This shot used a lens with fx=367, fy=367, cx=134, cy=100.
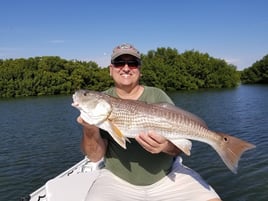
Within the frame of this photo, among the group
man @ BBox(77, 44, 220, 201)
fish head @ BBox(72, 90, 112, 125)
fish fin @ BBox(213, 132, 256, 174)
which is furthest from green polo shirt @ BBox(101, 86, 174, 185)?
fish fin @ BBox(213, 132, 256, 174)

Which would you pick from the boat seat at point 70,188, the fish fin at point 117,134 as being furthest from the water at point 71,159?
the fish fin at point 117,134

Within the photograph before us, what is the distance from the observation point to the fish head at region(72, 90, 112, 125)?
3.96m

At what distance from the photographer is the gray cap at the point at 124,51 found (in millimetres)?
4629

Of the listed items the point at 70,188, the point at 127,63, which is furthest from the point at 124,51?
the point at 70,188

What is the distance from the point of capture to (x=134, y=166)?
14.9 ft

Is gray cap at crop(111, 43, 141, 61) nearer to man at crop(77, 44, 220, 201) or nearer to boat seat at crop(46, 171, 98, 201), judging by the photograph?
man at crop(77, 44, 220, 201)

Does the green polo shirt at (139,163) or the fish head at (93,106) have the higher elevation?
the fish head at (93,106)

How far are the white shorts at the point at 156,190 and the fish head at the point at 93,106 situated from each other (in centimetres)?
93

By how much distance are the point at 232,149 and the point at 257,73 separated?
337ft

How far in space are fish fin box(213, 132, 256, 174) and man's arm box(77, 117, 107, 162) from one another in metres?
1.50

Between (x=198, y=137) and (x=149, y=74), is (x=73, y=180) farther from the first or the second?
(x=149, y=74)

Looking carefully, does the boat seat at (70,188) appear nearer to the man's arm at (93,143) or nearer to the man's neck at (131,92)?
the man's arm at (93,143)

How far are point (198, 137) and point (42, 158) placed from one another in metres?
10.8

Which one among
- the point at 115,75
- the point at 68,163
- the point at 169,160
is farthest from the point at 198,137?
the point at 68,163
